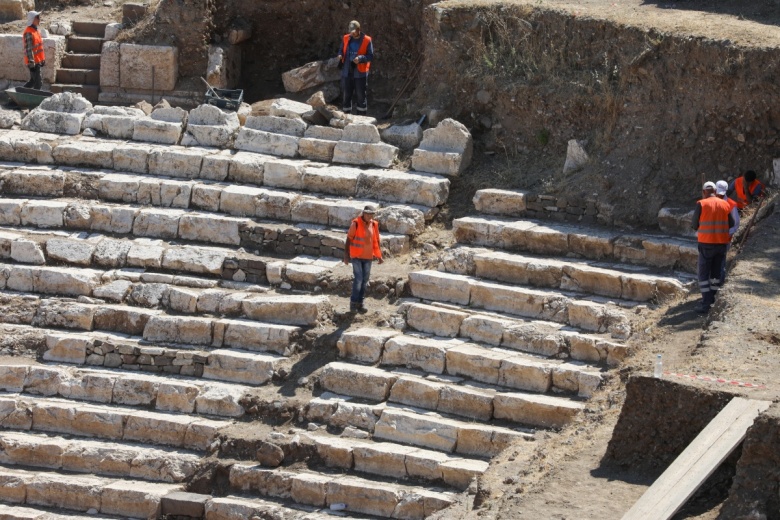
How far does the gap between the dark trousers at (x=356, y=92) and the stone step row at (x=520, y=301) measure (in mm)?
4099

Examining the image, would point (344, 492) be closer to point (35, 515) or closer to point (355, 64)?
point (35, 515)

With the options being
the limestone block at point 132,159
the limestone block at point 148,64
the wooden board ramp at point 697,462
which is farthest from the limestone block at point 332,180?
the wooden board ramp at point 697,462

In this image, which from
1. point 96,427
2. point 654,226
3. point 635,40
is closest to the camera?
point 96,427

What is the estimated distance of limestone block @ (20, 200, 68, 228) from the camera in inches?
664

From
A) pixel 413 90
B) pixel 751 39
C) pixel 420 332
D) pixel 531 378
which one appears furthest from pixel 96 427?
pixel 751 39

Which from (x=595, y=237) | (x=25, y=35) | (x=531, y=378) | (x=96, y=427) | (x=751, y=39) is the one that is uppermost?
(x=751, y=39)

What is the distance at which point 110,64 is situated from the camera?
64.9 ft

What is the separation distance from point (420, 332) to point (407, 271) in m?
1.28

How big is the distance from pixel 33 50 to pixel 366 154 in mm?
5601

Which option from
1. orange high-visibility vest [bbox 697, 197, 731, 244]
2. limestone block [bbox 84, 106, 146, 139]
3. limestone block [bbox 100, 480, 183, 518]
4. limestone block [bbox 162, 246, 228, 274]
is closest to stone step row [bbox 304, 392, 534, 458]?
limestone block [bbox 100, 480, 183, 518]

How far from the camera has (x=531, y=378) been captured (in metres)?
13.2

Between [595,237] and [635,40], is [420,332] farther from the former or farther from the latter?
[635,40]

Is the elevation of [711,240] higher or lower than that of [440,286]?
higher

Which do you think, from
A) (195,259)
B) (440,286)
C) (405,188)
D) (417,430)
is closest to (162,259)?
(195,259)
